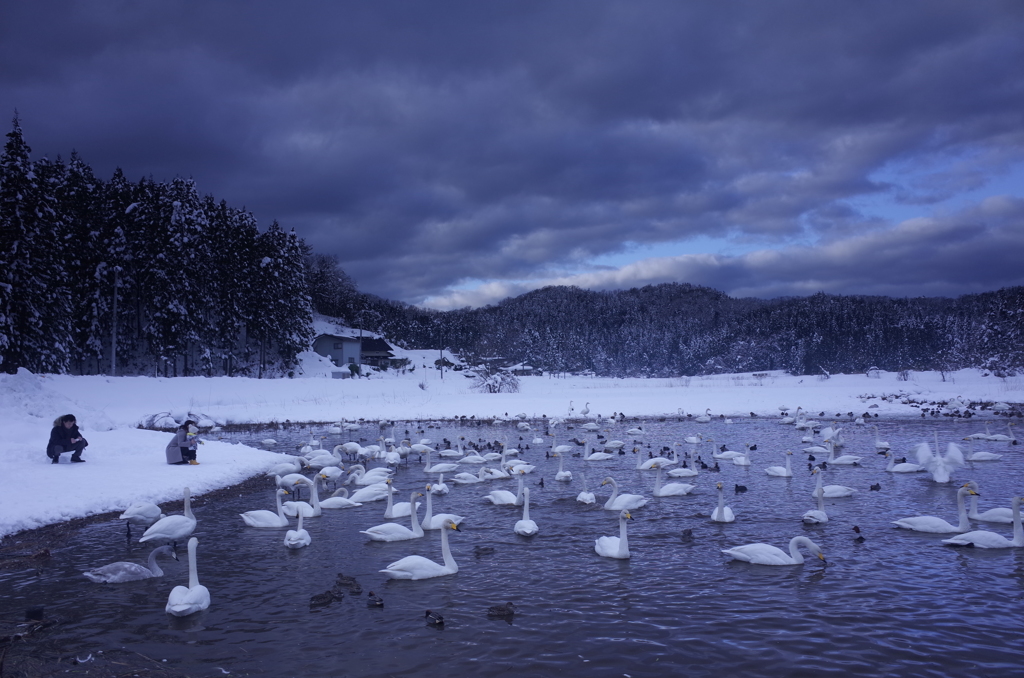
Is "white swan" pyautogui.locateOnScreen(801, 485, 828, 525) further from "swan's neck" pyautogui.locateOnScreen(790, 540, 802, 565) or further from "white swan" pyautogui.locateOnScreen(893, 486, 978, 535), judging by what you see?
"swan's neck" pyautogui.locateOnScreen(790, 540, 802, 565)

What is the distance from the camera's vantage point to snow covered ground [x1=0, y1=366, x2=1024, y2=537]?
15.6m

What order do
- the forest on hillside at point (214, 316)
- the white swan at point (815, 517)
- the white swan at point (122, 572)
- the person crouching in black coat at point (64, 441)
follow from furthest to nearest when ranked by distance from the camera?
the forest on hillside at point (214, 316)
the person crouching in black coat at point (64, 441)
the white swan at point (815, 517)
the white swan at point (122, 572)

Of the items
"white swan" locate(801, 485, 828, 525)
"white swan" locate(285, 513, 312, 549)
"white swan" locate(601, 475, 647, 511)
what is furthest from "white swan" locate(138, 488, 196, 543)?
"white swan" locate(801, 485, 828, 525)

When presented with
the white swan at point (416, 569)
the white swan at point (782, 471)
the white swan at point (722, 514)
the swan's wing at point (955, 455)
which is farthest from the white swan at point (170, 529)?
the swan's wing at point (955, 455)

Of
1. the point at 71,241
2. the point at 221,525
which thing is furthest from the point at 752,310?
the point at 221,525

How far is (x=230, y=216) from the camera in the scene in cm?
6731

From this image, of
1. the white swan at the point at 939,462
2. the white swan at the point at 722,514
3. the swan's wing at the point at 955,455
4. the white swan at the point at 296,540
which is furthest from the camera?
the swan's wing at the point at 955,455

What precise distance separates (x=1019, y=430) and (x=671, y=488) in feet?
76.9

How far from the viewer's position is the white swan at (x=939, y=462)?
1722cm

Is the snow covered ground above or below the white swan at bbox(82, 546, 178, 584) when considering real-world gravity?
above

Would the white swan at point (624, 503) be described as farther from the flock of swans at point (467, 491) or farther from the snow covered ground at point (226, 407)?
the snow covered ground at point (226, 407)

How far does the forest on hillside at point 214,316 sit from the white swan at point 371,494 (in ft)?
114

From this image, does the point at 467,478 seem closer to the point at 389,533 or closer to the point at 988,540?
the point at 389,533

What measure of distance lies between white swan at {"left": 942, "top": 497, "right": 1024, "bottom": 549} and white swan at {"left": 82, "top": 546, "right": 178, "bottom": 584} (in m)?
13.9
